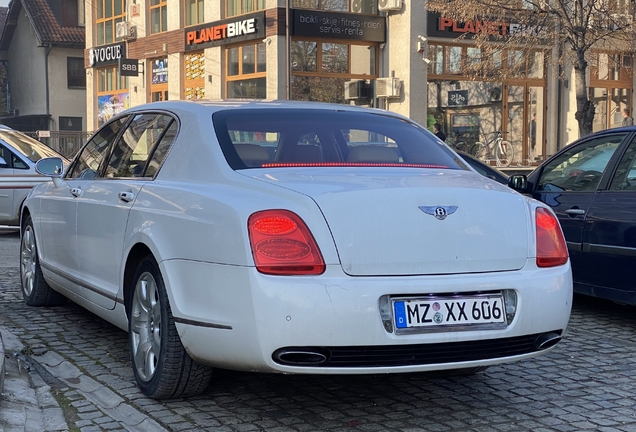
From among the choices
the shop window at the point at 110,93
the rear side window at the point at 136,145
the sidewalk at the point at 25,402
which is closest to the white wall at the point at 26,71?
the shop window at the point at 110,93

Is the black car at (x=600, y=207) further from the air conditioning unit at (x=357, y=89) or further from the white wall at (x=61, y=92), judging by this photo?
the white wall at (x=61, y=92)

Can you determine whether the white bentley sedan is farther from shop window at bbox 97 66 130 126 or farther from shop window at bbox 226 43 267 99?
shop window at bbox 97 66 130 126

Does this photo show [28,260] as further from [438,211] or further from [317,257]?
[438,211]

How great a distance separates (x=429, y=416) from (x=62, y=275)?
284 cm

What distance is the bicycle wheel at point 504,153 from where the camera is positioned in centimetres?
2767

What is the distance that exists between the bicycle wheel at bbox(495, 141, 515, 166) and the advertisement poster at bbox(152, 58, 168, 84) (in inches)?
473

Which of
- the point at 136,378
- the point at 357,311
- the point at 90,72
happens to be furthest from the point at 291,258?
the point at 90,72

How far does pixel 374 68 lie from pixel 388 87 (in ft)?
4.04

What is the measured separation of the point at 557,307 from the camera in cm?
416

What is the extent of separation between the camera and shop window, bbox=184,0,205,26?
29469 millimetres

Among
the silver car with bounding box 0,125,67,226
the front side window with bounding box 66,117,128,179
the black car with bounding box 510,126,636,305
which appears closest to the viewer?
the front side window with bounding box 66,117,128,179

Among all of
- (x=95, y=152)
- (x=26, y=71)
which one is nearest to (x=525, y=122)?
(x=95, y=152)

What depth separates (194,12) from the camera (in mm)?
29891

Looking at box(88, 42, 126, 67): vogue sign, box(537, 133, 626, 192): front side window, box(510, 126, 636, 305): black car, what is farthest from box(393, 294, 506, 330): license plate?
box(88, 42, 126, 67): vogue sign
